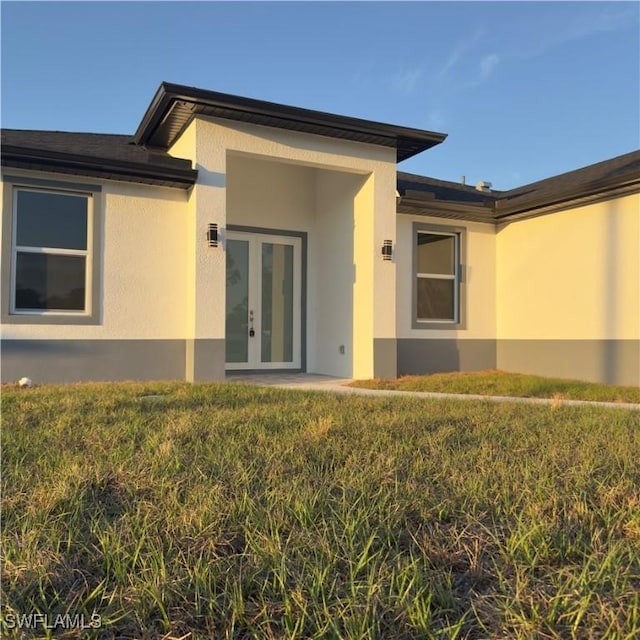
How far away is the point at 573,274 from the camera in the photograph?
955 cm

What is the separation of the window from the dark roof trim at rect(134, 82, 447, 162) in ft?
5.89

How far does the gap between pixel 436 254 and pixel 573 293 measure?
2616 mm

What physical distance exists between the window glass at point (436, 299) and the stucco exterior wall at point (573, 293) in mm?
1137

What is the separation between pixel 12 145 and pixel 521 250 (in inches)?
351

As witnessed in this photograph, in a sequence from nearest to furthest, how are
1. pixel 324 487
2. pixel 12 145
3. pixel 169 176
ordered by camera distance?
pixel 324 487, pixel 12 145, pixel 169 176

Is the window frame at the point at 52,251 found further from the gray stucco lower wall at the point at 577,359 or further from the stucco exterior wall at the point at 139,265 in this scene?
the gray stucco lower wall at the point at 577,359

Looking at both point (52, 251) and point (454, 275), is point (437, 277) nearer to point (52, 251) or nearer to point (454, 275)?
point (454, 275)

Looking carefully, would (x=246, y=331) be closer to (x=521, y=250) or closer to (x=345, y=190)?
(x=345, y=190)

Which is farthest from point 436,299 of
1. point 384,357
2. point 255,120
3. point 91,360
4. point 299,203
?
point 91,360

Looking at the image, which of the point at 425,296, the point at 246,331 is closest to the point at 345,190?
the point at 425,296

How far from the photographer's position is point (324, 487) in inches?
110

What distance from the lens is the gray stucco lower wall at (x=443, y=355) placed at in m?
10.0

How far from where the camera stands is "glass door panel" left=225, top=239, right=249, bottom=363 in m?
10.1

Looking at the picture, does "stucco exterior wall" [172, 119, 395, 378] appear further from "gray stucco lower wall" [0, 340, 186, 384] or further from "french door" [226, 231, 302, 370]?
"gray stucco lower wall" [0, 340, 186, 384]
